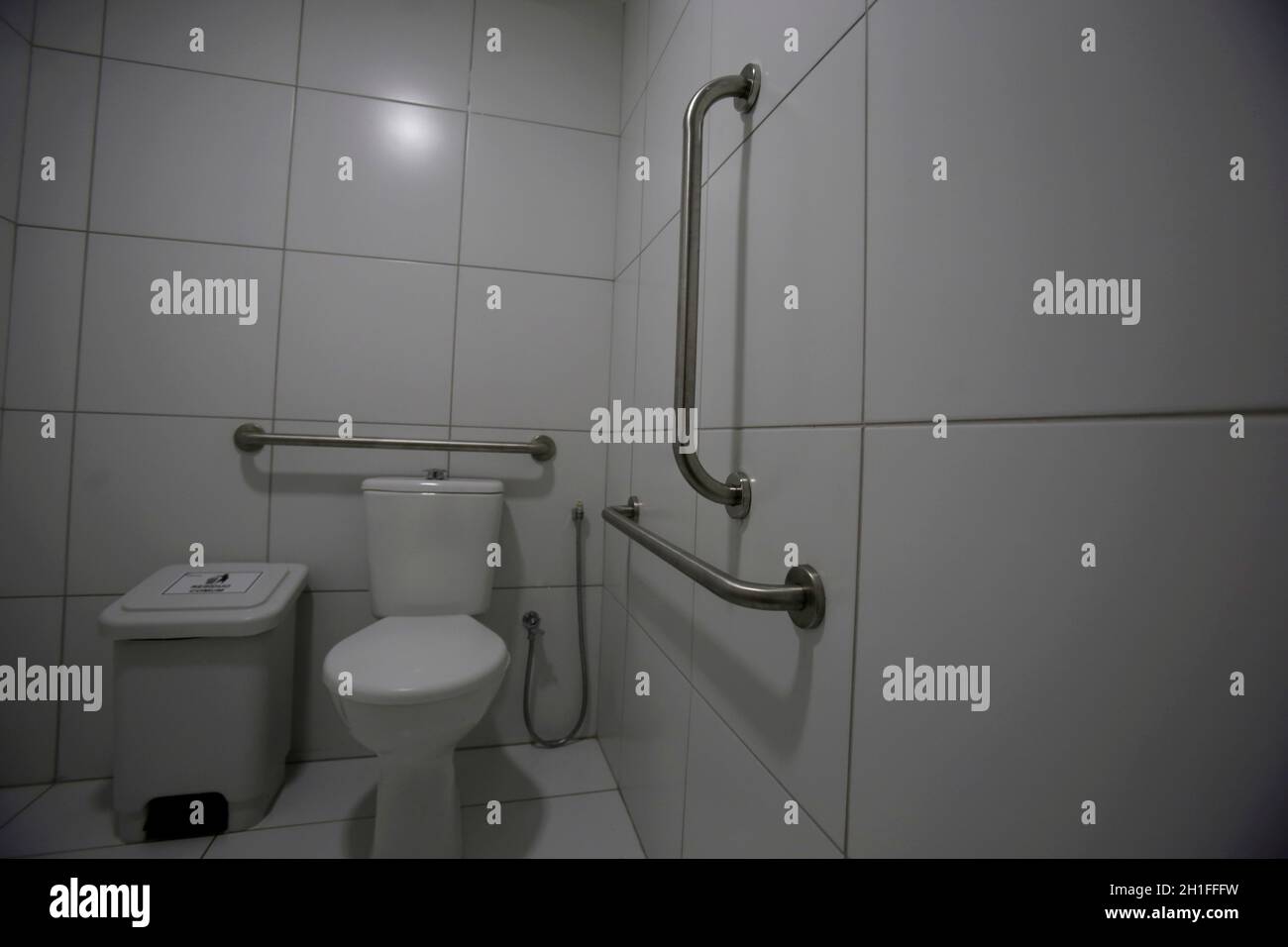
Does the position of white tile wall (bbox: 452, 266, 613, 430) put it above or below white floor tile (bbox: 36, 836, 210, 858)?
above

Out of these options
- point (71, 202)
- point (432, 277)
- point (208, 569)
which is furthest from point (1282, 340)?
point (71, 202)

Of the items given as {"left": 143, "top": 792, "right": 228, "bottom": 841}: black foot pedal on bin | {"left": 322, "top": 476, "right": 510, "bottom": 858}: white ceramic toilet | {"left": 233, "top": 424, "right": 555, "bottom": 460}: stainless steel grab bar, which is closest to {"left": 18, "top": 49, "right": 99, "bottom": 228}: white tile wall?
A: {"left": 233, "top": 424, "right": 555, "bottom": 460}: stainless steel grab bar

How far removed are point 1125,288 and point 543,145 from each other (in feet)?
5.13

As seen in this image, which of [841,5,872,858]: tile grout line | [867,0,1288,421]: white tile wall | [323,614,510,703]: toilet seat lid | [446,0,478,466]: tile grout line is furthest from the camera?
[446,0,478,466]: tile grout line

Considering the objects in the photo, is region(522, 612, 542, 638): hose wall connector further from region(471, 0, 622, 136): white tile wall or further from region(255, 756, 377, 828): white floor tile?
region(471, 0, 622, 136): white tile wall

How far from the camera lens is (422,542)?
4.26ft

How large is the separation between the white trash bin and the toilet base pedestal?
0.38 meters

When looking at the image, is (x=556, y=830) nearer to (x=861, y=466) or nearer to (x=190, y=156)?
(x=861, y=466)

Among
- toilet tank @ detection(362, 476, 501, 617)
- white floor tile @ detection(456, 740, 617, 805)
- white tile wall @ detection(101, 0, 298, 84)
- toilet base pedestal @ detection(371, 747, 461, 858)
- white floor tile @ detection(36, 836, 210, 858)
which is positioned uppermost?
white tile wall @ detection(101, 0, 298, 84)

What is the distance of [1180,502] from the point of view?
1.00 feet

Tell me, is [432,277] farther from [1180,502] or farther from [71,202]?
[1180,502]

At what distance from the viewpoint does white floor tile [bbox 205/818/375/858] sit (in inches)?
43.2

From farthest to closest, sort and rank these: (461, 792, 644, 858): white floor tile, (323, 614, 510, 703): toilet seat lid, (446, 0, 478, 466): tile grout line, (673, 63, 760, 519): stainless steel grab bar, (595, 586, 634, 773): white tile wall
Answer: (446, 0, 478, 466): tile grout line → (595, 586, 634, 773): white tile wall → (461, 792, 644, 858): white floor tile → (323, 614, 510, 703): toilet seat lid → (673, 63, 760, 519): stainless steel grab bar

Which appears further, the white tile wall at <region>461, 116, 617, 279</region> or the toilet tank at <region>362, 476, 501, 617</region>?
the white tile wall at <region>461, 116, 617, 279</region>
